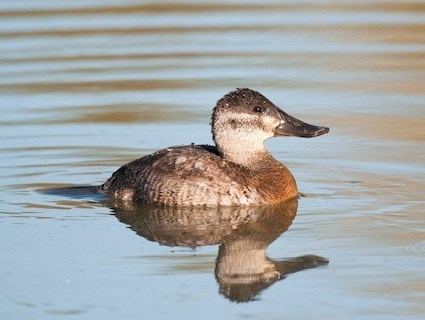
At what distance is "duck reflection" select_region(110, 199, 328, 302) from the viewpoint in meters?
8.09

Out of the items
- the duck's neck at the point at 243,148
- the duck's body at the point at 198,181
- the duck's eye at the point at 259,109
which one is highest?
the duck's eye at the point at 259,109

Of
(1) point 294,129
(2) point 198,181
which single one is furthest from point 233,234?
(1) point 294,129

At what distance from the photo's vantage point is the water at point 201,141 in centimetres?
774

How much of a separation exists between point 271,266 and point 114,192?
2.08 m

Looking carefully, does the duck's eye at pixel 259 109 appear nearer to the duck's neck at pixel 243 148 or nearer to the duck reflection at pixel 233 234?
the duck's neck at pixel 243 148

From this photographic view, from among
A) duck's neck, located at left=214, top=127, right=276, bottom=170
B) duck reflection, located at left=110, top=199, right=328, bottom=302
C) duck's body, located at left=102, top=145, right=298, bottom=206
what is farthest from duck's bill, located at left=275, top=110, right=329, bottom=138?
duck reflection, located at left=110, top=199, right=328, bottom=302

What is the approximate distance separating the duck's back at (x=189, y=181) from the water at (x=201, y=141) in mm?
229

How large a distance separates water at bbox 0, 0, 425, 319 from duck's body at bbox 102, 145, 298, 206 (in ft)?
0.66

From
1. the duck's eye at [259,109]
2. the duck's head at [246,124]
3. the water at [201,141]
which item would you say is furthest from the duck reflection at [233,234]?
the duck's eye at [259,109]

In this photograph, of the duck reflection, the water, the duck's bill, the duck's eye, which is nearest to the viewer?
the water

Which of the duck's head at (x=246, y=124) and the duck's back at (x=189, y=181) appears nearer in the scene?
the duck's back at (x=189, y=181)

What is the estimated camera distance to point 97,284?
7.92 meters

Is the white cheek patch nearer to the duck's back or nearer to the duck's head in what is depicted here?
the duck's head

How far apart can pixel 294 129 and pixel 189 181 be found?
3.27 feet
